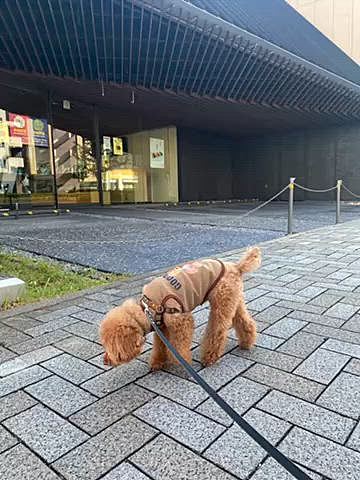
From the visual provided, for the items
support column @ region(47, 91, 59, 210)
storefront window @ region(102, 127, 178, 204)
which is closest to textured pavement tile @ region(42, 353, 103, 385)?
support column @ region(47, 91, 59, 210)

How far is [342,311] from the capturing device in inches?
118

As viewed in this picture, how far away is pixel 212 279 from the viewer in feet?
6.92

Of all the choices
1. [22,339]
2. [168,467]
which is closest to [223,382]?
[168,467]

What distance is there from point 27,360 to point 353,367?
199 cm

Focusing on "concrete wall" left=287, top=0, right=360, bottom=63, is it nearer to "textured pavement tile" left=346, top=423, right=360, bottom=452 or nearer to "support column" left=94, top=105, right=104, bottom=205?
"support column" left=94, top=105, right=104, bottom=205

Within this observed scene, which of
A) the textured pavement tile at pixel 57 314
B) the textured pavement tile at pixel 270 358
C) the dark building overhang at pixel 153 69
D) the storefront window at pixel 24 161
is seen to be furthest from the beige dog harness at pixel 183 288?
the storefront window at pixel 24 161

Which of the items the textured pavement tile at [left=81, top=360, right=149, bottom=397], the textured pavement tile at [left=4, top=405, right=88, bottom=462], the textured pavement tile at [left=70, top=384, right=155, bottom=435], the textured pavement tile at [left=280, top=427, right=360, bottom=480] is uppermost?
the textured pavement tile at [left=81, top=360, right=149, bottom=397]

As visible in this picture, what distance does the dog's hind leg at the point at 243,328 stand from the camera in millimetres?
2318

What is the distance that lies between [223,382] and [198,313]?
1.03 meters

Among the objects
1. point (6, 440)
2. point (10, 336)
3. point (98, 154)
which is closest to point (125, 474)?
point (6, 440)

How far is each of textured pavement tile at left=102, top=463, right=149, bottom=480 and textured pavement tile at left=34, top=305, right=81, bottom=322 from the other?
1740mm

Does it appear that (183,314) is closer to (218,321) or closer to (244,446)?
(218,321)

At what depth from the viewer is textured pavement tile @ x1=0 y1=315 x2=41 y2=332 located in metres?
2.80

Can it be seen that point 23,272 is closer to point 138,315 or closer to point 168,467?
point 138,315
